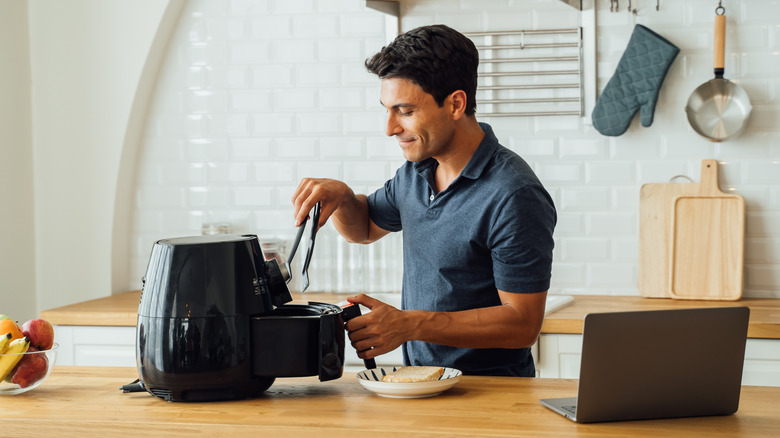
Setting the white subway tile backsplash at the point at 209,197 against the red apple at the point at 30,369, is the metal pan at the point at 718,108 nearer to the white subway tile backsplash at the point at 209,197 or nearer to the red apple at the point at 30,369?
the white subway tile backsplash at the point at 209,197

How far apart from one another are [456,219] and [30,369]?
1.00m

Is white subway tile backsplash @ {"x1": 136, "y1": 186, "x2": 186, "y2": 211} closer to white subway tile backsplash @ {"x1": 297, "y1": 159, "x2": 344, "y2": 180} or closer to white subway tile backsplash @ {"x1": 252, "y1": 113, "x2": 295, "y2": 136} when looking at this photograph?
white subway tile backsplash @ {"x1": 252, "y1": 113, "x2": 295, "y2": 136}

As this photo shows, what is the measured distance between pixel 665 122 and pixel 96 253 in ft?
7.87

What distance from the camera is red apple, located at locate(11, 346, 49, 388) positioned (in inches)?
68.1

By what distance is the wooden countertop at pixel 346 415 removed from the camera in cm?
143

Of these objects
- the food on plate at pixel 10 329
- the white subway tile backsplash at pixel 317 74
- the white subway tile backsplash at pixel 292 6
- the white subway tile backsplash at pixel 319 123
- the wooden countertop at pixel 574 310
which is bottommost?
the wooden countertop at pixel 574 310

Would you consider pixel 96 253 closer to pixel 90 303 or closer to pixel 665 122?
pixel 90 303

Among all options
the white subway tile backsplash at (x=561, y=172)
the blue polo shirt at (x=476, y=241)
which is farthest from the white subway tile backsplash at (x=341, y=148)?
the blue polo shirt at (x=476, y=241)

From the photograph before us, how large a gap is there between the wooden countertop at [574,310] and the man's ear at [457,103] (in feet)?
3.25

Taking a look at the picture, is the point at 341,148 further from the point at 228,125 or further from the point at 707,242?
the point at 707,242

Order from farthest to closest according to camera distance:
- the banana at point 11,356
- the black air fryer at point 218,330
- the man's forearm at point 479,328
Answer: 1. the man's forearm at point 479,328
2. the banana at point 11,356
3. the black air fryer at point 218,330

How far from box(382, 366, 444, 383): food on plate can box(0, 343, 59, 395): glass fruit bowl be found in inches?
27.5

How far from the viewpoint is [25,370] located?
173 cm

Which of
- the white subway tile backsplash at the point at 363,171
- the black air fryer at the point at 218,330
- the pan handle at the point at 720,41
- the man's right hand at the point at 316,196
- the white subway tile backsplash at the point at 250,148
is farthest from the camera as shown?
the white subway tile backsplash at the point at 250,148
